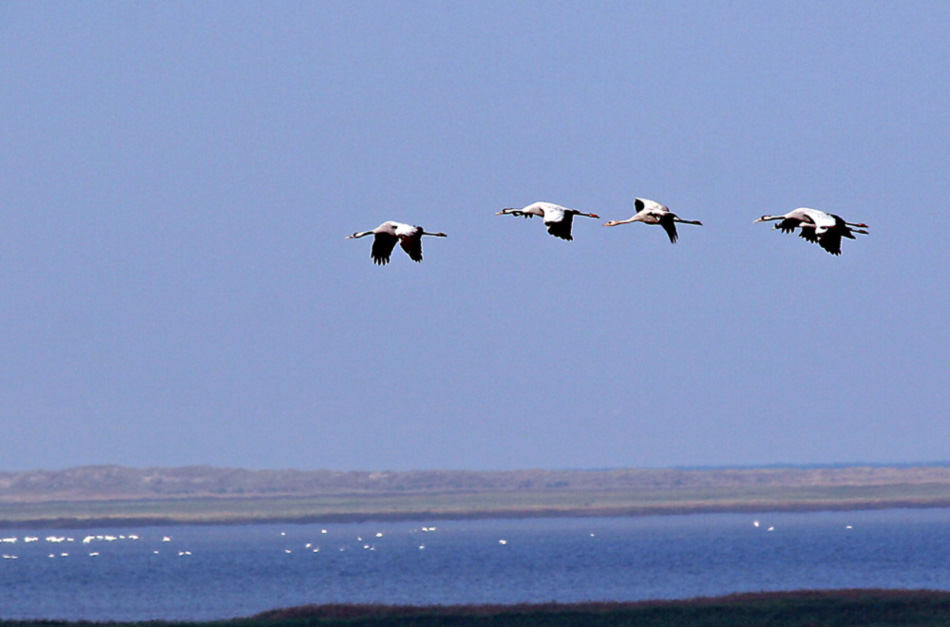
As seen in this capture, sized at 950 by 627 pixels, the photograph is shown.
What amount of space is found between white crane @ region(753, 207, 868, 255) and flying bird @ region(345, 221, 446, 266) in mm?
8139

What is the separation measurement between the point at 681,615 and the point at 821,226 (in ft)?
159

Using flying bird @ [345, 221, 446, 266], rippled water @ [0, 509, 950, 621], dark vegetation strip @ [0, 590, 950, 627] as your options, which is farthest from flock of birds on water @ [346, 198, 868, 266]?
rippled water @ [0, 509, 950, 621]

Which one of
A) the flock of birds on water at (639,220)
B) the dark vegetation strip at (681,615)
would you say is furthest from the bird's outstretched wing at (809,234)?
the dark vegetation strip at (681,615)

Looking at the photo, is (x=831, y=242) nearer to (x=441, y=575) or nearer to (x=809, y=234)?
(x=809, y=234)

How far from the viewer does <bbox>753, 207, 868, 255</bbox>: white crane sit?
29531 mm

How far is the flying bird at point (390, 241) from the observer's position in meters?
32.2

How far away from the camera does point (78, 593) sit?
429 ft

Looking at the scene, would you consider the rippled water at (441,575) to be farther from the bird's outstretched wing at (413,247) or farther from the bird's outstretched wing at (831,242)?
the bird's outstretched wing at (831,242)

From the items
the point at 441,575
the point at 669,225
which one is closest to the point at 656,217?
the point at 669,225

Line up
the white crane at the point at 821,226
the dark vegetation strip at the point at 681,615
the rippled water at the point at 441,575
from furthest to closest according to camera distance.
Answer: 1. the rippled water at the point at 441,575
2. the dark vegetation strip at the point at 681,615
3. the white crane at the point at 821,226

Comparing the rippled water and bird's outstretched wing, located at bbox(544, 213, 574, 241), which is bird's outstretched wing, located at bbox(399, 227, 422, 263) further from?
the rippled water

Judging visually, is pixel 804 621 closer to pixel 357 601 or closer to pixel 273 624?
pixel 273 624

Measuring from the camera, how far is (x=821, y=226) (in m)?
29.3

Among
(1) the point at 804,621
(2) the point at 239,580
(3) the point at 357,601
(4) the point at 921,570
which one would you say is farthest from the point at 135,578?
(1) the point at 804,621
